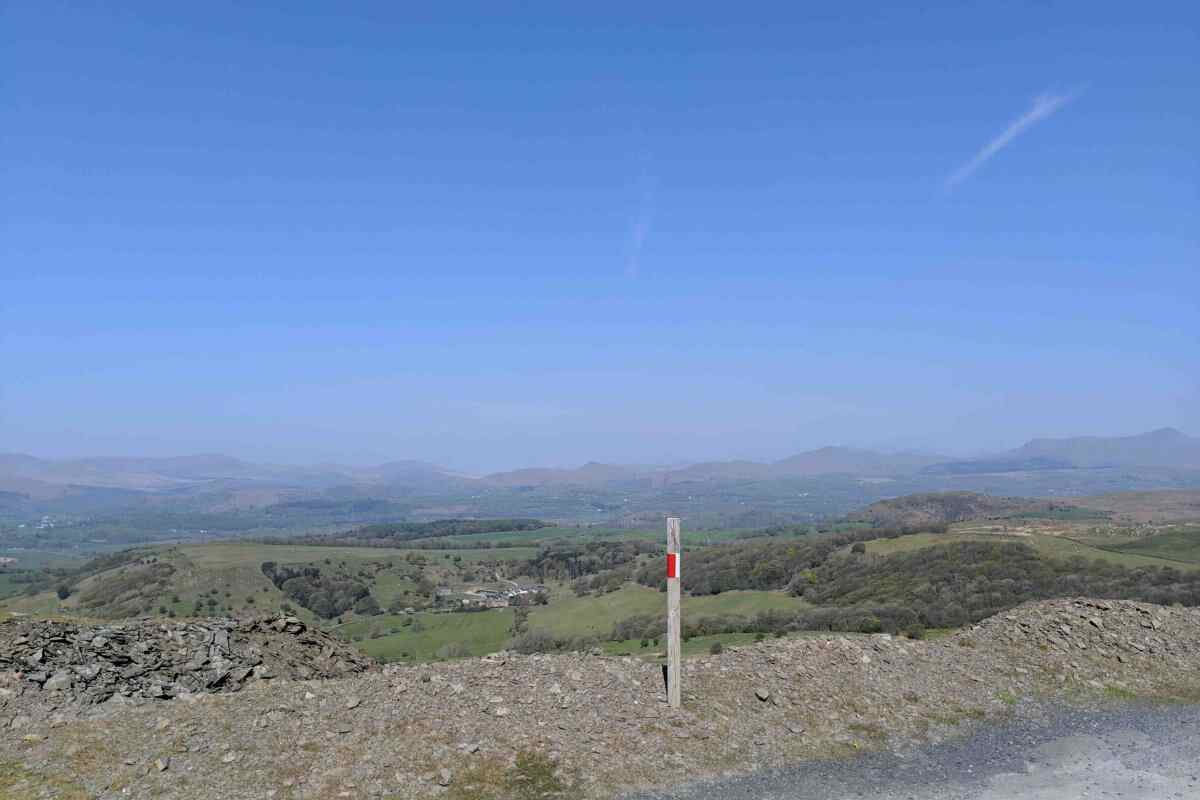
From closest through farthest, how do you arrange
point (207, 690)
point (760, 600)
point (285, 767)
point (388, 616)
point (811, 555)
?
point (285, 767) → point (207, 690) → point (760, 600) → point (811, 555) → point (388, 616)

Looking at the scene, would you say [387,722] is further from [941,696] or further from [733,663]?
[941,696]

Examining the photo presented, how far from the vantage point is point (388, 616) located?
6781 cm

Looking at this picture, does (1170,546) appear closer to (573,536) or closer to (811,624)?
(811,624)

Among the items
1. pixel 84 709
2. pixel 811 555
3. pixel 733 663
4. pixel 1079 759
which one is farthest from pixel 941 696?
pixel 811 555

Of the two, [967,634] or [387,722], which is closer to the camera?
[387,722]

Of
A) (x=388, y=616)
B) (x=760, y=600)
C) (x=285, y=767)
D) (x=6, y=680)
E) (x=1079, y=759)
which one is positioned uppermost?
(x=6, y=680)

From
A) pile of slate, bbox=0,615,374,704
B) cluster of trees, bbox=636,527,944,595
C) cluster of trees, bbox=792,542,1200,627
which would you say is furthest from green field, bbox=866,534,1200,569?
pile of slate, bbox=0,615,374,704

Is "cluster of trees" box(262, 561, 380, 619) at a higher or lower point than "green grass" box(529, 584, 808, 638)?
lower

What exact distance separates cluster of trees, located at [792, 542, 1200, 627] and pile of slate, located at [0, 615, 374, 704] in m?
20.0

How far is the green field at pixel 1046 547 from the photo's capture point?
4165cm

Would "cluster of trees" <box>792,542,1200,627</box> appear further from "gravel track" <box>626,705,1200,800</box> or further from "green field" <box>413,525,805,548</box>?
"green field" <box>413,525,805,548</box>

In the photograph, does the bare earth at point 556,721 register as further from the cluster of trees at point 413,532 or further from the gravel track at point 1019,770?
the cluster of trees at point 413,532

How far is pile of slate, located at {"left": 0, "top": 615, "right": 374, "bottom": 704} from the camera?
11477 mm

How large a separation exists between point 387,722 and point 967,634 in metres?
11.8
